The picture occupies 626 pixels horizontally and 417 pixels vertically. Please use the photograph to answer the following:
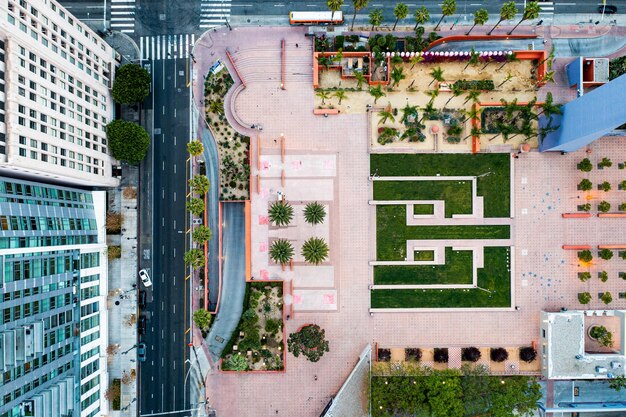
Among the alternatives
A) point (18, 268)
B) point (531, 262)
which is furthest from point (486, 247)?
point (18, 268)

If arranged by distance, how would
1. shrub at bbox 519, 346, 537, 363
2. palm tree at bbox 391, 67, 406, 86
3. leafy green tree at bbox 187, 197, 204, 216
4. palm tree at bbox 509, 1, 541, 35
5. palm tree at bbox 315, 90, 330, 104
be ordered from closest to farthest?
palm tree at bbox 509, 1, 541, 35 → palm tree at bbox 391, 67, 406, 86 → leafy green tree at bbox 187, 197, 204, 216 → palm tree at bbox 315, 90, 330, 104 → shrub at bbox 519, 346, 537, 363

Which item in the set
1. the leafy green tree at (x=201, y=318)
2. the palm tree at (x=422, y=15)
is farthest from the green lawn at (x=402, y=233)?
the palm tree at (x=422, y=15)

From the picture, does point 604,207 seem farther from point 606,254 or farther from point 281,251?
point 281,251

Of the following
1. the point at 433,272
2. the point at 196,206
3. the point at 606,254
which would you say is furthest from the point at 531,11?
the point at 196,206

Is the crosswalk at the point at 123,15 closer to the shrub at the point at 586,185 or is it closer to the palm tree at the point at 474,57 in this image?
the palm tree at the point at 474,57

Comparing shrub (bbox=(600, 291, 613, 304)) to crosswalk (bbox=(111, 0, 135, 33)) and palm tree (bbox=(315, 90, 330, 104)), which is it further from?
crosswalk (bbox=(111, 0, 135, 33))

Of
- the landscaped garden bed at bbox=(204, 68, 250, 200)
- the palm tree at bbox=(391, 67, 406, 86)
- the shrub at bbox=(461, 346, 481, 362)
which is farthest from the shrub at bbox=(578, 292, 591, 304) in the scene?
the landscaped garden bed at bbox=(204, 68, 250, 200)
